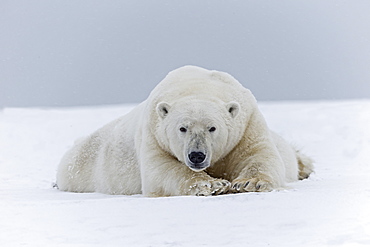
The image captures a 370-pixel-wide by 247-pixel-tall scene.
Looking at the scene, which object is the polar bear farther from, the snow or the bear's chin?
the snow

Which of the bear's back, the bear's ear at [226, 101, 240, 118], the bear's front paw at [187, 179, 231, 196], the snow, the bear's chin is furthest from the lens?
the bear's back

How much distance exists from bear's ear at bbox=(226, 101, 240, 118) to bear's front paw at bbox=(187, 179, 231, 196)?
74cm

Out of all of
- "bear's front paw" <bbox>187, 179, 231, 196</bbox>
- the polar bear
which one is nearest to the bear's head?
the polar bear

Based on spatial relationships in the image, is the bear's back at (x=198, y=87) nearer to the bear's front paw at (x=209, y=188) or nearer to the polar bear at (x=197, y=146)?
the polar bear at (x=197, y=146)

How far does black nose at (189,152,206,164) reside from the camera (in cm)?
475

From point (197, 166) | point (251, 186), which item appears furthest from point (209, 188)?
point (251, 186)

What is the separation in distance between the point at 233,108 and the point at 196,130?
458mm

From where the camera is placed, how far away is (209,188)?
4676mm

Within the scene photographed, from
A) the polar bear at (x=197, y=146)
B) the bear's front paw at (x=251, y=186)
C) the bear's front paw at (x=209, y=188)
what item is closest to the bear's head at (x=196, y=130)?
the polar bear at (x=197, y=146)

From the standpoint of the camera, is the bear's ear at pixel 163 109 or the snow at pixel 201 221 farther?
the bear's ear at pixel 163 109

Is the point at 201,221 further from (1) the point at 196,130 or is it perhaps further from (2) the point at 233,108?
(2) the point at 233,108

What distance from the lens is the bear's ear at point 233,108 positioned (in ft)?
17.0

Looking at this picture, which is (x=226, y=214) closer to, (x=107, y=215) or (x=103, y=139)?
(x=107, y=215)

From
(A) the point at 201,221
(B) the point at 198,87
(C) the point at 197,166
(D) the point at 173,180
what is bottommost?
(D) the point at 173,180
